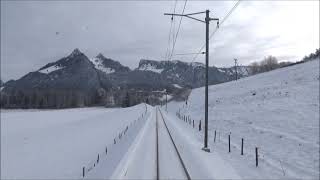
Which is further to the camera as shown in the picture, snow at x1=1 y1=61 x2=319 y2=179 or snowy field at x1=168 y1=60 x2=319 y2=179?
snowy field at x1=168 y1=60 x2=319 y2=179

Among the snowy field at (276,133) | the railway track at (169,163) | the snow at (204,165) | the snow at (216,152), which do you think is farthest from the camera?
the snowy field at (276,133)

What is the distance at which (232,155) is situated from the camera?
26.5 metres

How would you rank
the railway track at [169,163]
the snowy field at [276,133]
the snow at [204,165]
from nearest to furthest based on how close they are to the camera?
the railway track at [169,163], the snow at [204,165], the snowy field at [276,133]

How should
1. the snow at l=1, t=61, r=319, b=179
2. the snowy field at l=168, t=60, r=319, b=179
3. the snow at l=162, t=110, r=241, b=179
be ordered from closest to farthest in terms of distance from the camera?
1. the snow at l=162, t=110, r=241, b=179
2. the snow at l=1, t=61, r=319, b=179
3. the snowy field at l=168, t=60, r=319, b=179

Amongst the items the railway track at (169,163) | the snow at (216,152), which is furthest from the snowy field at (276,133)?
the railway track at (169,163)

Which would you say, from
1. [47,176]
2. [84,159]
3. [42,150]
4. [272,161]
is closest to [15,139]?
[42,150]

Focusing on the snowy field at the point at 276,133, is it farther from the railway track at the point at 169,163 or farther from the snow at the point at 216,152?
the railway track at the point at 169,163

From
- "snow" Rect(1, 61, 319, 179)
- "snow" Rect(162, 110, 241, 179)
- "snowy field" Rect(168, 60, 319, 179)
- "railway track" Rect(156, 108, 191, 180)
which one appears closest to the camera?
"railway track" Rect(156, 108, 191, 180)

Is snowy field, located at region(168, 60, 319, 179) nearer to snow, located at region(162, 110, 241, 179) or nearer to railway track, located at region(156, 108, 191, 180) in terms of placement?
snow, located at region(162, 110, 241, 179)

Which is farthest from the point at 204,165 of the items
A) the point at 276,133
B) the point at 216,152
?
the point at 276,133

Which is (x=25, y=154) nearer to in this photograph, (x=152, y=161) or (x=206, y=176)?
(x=152, y=161)

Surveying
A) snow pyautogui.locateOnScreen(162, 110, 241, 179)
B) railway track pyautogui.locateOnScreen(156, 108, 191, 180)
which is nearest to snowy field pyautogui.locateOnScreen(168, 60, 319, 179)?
snow pyautogui.locateOnScreen(162, 110, 241, 179)

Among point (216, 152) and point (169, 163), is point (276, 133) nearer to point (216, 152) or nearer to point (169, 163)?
point (216, 152)

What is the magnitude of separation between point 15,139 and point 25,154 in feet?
56.1
